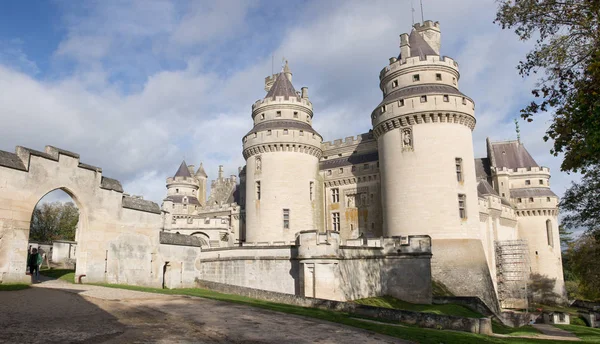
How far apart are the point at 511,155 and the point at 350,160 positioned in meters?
18.9

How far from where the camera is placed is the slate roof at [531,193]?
43.4 metres

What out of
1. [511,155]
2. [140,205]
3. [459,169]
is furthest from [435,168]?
[511,155]

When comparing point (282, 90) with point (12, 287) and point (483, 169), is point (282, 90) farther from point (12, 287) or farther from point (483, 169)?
point (12, 287)

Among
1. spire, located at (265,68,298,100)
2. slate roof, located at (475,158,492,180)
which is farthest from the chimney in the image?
slate roof, located at (475,158,492,180)

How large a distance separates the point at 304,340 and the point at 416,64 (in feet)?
84.7

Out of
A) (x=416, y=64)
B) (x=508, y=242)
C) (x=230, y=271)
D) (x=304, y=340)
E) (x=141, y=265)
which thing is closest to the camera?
(x=304, y=340)

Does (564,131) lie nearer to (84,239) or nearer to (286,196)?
(84,239)

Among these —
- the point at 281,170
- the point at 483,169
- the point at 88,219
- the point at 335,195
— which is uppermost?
the point at 483,169

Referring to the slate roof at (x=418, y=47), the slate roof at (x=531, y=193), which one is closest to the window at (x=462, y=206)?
the slate roof at (x=418, y=47)

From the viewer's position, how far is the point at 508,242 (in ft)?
125

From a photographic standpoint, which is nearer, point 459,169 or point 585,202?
point 585,202

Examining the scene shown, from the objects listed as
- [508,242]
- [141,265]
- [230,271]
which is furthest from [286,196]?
[508,242]

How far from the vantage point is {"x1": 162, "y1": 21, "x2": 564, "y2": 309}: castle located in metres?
23.9

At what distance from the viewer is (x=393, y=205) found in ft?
96.7
